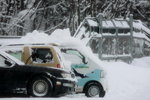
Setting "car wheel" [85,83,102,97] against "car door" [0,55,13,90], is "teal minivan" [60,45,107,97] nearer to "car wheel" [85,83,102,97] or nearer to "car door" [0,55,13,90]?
"car wheel" [85,83,102,97]

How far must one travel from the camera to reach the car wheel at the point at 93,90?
55.8 ft

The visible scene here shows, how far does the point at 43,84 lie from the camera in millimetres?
14430

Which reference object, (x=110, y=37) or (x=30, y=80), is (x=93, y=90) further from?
(x=110, y=37)

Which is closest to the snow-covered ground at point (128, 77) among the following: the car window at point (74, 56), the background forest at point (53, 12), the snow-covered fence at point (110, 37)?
the snow-covered fence at point (110, 37)

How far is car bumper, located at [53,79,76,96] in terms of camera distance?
1442cm

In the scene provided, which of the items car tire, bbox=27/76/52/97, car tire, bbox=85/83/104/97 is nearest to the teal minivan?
car tire, bbox=85/83/104/97

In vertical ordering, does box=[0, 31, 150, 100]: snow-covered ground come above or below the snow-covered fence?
below

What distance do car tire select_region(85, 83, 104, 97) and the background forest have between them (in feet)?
41.4

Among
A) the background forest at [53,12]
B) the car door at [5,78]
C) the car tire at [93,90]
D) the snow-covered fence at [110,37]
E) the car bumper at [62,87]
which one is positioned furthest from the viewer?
the background forest at [53,12]

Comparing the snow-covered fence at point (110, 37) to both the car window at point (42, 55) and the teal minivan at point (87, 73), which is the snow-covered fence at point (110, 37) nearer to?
the teal minivan at point (87, 73)

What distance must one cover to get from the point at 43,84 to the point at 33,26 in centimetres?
1716

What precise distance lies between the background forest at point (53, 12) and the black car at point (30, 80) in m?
14.4

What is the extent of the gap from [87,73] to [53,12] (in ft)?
→ 53.4

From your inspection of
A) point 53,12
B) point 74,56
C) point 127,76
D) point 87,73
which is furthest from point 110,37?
point 53,12
